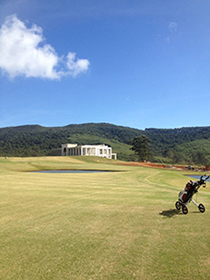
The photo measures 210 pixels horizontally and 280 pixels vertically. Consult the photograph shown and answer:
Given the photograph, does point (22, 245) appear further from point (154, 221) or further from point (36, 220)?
point (154, 221)

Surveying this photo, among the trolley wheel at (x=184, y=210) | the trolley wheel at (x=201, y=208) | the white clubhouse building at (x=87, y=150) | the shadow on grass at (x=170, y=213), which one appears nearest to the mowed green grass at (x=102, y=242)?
the shadow on grass at (x=170, y=213)

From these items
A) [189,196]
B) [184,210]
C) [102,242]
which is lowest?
[102,242]

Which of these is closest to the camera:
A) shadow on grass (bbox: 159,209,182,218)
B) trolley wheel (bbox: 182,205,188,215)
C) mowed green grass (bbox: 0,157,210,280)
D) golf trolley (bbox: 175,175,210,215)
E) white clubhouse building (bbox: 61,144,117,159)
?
mowed green grass (bbox: 0,157,210,280)

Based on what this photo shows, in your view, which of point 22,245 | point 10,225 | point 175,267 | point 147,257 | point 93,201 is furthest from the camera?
point 93,201

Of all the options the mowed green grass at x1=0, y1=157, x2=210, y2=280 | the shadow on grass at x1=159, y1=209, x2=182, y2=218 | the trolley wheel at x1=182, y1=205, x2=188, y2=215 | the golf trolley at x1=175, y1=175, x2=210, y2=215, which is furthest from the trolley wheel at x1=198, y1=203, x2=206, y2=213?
the shadow on grass at x1=159, y1=209, x2=182, y2=218

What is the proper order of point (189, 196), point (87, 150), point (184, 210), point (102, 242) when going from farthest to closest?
point (87, 150) → point (189, 196) → point (184, 210) → point (102, 242)

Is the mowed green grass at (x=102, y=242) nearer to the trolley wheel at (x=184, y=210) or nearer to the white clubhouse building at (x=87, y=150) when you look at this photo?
the trolley wheel at (x=184, y=210)

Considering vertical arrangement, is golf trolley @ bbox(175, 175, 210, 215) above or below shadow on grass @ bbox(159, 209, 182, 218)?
above

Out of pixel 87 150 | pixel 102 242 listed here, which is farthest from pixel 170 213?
pixel 87 150

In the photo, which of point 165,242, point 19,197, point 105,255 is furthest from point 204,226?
point 19,197

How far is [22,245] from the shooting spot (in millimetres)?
6688

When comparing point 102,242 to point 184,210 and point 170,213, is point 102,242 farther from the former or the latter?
point 184,210

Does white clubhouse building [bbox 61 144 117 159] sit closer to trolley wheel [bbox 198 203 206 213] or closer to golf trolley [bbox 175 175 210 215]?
golf trolley [bbox 175 175 210 215]

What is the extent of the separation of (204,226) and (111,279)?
16.4 ft
